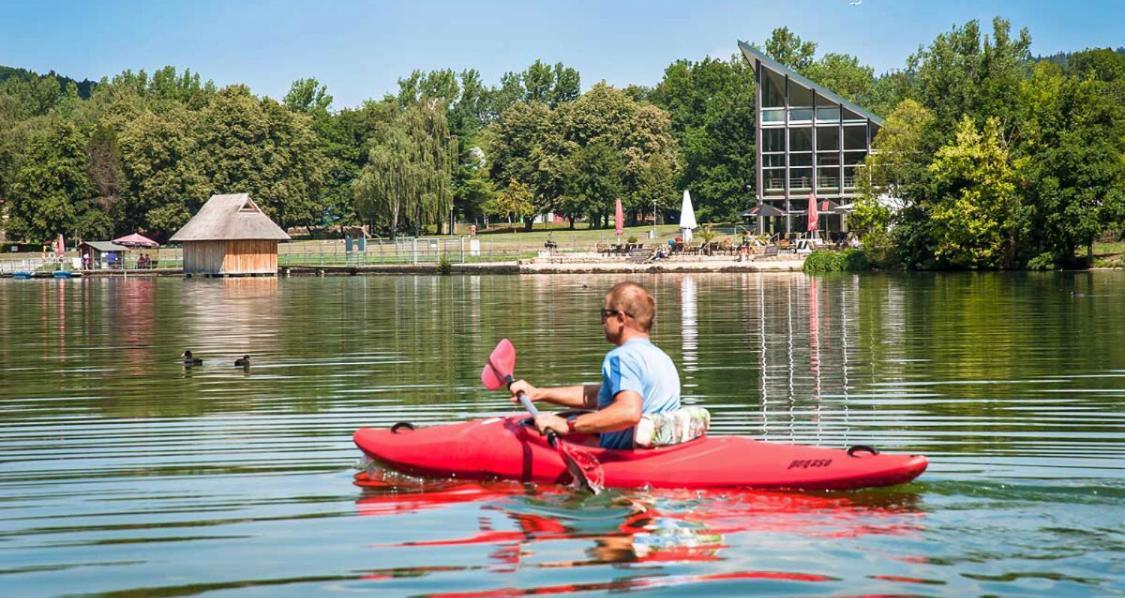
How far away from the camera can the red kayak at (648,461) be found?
348 inches

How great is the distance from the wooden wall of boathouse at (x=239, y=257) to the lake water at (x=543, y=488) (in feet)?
167

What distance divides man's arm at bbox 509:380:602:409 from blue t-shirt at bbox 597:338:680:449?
0.48 m

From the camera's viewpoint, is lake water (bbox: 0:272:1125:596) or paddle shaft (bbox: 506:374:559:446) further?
paddle shaft (bbox: 506:374:559:446)

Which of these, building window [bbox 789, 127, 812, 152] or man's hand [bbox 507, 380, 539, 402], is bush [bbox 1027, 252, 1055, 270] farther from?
man's hand [bbox 507, 380, 539, 402]

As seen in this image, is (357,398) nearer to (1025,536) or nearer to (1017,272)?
(1025,536)

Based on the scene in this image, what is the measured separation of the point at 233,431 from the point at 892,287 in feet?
110

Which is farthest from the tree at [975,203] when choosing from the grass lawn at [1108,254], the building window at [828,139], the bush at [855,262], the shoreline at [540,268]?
the building window at [828,139]

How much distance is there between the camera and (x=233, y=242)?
76.8 metres

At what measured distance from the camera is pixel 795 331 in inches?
1011

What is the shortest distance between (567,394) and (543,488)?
0.98 metres

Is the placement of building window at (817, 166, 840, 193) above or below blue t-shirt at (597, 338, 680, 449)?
above

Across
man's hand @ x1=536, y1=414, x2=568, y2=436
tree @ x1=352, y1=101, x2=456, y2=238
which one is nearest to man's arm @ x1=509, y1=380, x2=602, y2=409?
man's hand @ x1=536, y1=414, x2=568, y2=436

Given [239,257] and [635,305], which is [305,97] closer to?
[239,257]

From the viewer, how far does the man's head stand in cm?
909
